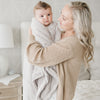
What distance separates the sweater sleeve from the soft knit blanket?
58 millimetres

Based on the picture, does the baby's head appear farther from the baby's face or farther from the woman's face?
the woman's face

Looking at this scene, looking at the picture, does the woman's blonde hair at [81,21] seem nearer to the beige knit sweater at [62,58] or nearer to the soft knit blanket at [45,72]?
the beige knit sweater at [62,58]

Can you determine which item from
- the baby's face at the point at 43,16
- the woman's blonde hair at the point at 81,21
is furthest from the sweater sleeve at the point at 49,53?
the baby's face at the point at 43,16

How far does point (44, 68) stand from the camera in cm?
122

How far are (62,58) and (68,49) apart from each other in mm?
74

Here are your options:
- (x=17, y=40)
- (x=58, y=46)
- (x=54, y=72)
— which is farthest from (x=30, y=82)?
(x=17, y=40)

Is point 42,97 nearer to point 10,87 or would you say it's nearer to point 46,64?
point 46,64

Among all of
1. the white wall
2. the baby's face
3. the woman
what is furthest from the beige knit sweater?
the white wall

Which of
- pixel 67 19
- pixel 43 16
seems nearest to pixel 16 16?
pixel 43 16

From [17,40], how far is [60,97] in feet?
5.65

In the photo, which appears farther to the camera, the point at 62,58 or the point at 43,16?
the point at 43,16

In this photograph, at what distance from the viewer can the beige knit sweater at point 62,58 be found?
1.15 m

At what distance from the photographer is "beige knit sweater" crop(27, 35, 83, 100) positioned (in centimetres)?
115

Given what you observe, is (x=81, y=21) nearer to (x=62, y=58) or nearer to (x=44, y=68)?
(x=62, y=58)
